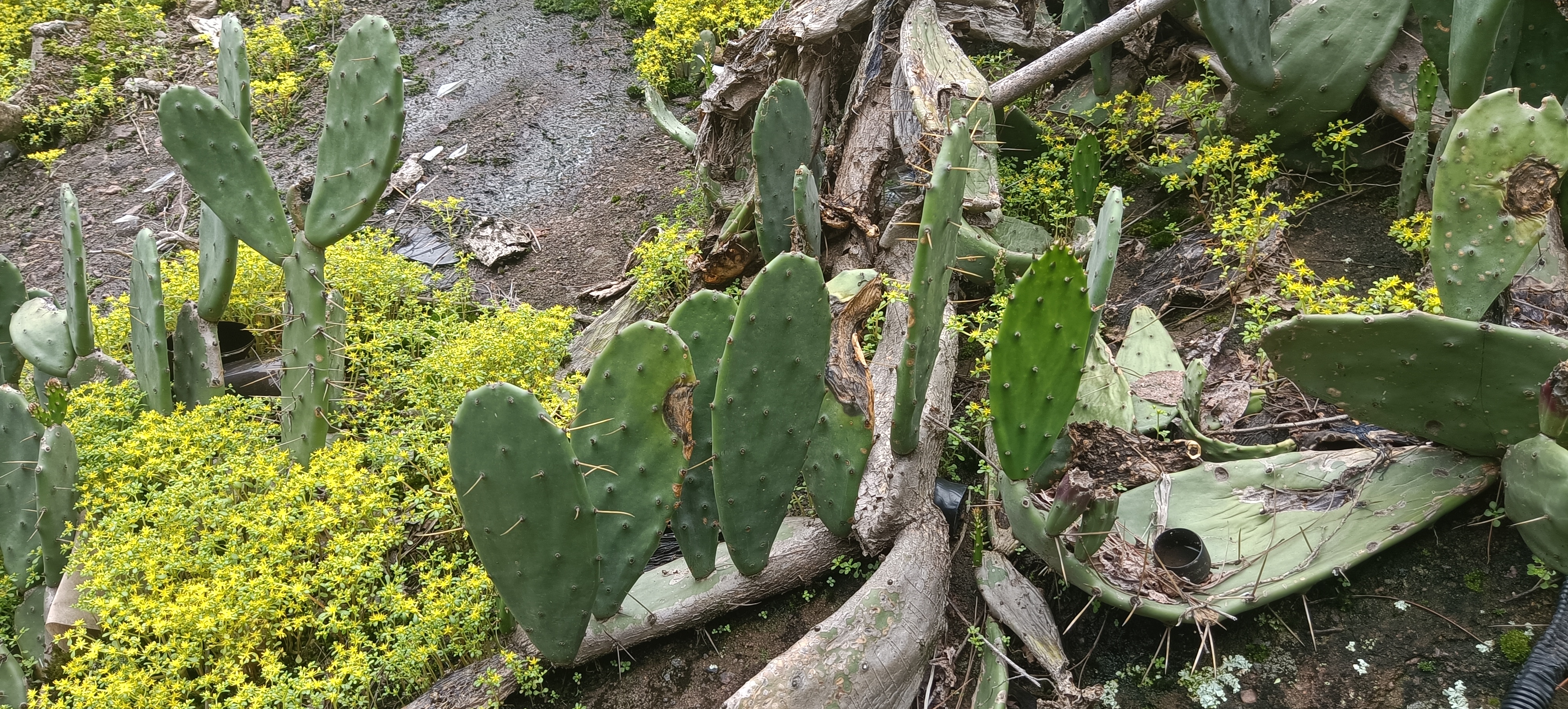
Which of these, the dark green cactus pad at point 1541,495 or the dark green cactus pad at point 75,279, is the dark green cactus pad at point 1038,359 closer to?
the dark green cactus pad at point 1541,495

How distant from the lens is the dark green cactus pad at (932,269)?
188 centimetres

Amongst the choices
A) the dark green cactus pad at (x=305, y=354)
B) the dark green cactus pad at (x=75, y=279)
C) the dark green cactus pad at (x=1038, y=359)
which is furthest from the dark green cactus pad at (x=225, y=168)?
the dark green cactus pad at (x=1038, y=359)

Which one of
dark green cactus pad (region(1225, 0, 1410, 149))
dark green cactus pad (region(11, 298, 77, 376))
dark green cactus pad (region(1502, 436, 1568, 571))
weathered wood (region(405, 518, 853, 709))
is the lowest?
weathered wood (region(405, 518, 853, 709))

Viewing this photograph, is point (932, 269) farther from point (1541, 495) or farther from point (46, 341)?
point (46, 341)

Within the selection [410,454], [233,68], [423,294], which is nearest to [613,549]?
[410,454]

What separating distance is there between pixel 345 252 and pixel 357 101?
1.11 metres

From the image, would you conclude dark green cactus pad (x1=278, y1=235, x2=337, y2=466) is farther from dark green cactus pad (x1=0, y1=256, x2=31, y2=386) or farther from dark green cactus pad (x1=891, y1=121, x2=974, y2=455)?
dark green cactus pad (x1=891, y1=121, x2=974, y2=455)

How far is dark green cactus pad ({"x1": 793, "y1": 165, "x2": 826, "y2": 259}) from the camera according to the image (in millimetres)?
2865

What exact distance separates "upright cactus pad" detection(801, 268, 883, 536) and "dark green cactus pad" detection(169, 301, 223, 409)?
95.4 inches

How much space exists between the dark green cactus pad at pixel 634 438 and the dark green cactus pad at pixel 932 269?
1.63 feet

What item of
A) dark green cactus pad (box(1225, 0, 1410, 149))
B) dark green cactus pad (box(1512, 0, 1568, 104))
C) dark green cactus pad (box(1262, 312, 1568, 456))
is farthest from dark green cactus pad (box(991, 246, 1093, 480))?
dark green cactus pad (box(1512, 0, 1568, 104))

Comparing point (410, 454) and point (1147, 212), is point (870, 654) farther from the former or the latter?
point (1147, 212)

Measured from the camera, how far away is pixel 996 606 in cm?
221

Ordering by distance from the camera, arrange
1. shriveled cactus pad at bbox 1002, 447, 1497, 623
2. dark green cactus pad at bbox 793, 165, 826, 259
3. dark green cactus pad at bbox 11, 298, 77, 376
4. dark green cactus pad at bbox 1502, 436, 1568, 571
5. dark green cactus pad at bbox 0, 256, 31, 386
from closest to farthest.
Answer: dark green cactus pad at bbox 1502, 436, 1568, 571 < shriveled cactus pad at bbox 1002, 447, 1497, 623 < dark green cactus pad at bbox 793, 165, 826, 259 < dark green cactus pad at bbox 11, 298, 77, 376 < dark green cactus pad at bbox 0, 256, 31, 386
